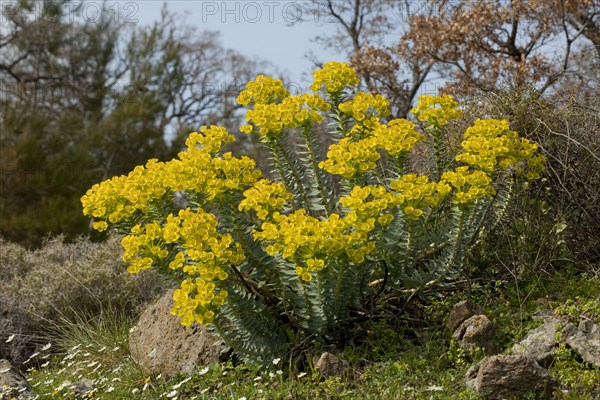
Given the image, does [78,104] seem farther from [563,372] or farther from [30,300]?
[563,372]

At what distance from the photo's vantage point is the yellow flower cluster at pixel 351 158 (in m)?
4.43

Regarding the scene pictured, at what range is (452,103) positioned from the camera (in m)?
4.95

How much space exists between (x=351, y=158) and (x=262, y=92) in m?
0.92

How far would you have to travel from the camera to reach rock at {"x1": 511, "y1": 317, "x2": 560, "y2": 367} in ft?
14.3

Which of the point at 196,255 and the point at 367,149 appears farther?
the point at 367,149

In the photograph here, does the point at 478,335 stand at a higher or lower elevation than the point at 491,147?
lower

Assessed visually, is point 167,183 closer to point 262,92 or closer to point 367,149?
point 262,92

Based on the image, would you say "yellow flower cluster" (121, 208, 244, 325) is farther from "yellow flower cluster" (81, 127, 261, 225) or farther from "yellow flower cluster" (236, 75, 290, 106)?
"yellow flower cluster" (236, 75, 290, 106)

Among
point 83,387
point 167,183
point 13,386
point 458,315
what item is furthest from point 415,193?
point 13,386

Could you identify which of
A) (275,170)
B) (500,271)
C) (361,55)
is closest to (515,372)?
(500,271)

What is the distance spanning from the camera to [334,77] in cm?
492

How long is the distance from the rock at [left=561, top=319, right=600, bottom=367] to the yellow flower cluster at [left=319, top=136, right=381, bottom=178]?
1571mm

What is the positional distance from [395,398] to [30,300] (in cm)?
466

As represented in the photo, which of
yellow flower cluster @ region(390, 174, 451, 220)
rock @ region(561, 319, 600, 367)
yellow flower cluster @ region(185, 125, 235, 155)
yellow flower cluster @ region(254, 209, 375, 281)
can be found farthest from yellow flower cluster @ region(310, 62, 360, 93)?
rock @ region(561, 319, 600, 367)
